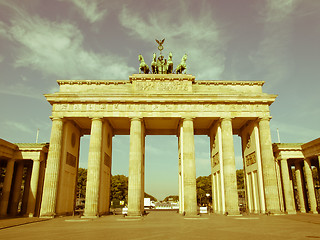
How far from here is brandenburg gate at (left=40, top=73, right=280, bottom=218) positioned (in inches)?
1190

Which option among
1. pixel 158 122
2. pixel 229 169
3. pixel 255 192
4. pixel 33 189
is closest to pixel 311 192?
pixel 255 192

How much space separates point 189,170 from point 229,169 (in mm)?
4986

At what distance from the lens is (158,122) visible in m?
36.6

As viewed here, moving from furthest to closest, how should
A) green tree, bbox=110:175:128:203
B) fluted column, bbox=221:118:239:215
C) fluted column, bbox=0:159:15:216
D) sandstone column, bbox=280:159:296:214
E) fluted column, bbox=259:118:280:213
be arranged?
green tree, bbox=110:175:128:203 < sandstone column, bbox=280:159:296:214 < fluted column, bbox=0:159:15:216 < fluted column, bbox=259:118:280:213 < fluted column, bbox=221:118:239:215

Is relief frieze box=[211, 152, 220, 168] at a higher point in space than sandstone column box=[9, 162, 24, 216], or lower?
higher

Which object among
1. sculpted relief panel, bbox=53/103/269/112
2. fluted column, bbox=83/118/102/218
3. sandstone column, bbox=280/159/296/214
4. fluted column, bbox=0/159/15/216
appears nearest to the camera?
fluted column, bbox=83/118/102/218

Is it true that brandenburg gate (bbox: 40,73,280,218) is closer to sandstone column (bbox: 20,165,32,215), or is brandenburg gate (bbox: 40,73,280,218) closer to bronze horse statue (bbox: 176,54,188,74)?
bronze horse statue (bbox: 176,54,188,74)

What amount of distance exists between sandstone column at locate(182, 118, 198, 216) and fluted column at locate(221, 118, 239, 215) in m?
3.94

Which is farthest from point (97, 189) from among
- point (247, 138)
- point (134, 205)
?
point (247, 138)

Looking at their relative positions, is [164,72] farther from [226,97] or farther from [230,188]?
[230,188]

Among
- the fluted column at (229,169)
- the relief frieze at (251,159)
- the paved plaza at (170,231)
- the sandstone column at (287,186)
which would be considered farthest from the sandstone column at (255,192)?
the paved plaza at (170,231)

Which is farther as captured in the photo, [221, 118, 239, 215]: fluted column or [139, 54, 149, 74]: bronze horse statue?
[139, 54, 149, 74]: bronze horse statue

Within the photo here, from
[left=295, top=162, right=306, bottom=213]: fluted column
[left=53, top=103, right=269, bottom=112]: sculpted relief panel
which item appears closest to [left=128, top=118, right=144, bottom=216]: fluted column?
[left=53, top=103, right=269, bottom=112]: sculpted relief panel

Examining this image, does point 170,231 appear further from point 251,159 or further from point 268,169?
point 251,159
